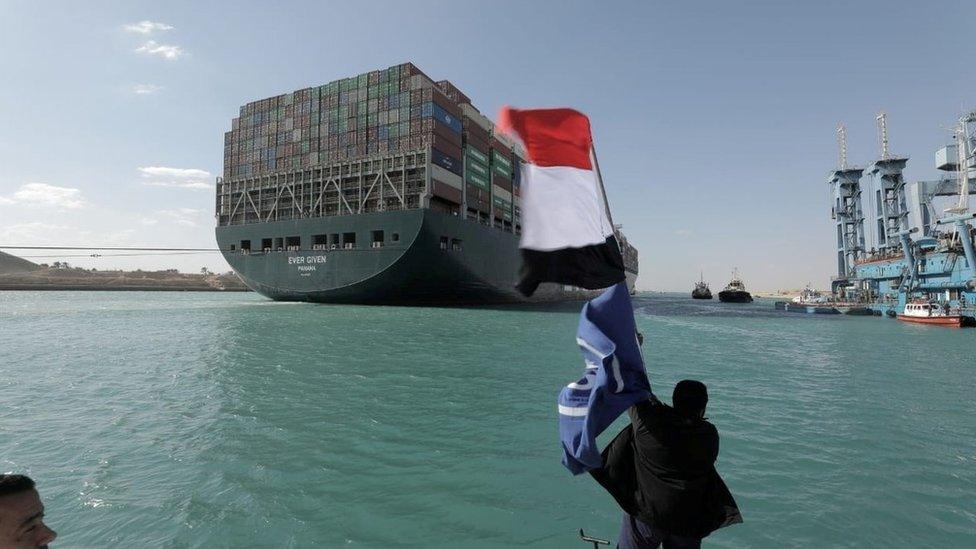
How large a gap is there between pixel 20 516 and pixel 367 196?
3592 centimetres

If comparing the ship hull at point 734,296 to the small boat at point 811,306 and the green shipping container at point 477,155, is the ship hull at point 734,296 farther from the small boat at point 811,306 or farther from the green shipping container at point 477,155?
the green shipping container at point 477,155

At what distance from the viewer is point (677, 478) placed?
2473 millimetres

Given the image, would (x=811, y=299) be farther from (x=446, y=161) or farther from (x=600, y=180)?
(x=600, y=180)

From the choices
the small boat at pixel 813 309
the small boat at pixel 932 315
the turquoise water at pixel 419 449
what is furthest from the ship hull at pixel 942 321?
the turquoise water at pixel 419 449

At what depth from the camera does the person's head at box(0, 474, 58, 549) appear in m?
1.70

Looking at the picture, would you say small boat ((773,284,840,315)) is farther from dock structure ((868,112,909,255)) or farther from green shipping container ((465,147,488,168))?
green shipping container ((465,147,488,168))

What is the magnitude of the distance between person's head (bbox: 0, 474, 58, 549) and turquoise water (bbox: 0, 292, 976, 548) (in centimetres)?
266

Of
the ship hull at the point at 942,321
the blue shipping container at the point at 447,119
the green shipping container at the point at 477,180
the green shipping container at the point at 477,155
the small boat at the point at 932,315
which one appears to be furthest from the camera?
the green shipping container at the point at 477,155

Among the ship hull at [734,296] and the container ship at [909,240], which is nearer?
the container ship at [909,240]

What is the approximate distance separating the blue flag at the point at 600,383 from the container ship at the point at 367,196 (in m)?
30.2

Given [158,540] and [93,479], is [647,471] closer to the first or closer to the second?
[158,540]

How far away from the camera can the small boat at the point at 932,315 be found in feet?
96.0

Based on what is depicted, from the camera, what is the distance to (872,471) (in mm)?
5973

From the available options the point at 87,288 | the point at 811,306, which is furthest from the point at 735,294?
the point at 87,288
